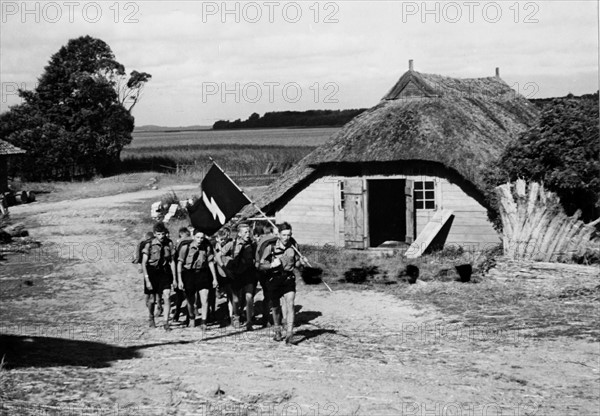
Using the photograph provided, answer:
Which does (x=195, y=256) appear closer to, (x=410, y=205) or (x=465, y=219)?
(x=410, y=205)

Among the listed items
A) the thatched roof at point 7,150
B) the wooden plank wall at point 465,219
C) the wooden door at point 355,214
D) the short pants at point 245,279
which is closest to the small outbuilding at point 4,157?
the thatched roof at point 7,150

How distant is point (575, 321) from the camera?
1182 cm

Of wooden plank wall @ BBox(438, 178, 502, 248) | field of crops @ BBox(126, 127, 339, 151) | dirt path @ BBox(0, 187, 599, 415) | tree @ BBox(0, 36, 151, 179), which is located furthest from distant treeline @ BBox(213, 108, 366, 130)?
dirt path @ BBox(0, 187, 599, 415)

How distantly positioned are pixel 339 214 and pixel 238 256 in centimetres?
859

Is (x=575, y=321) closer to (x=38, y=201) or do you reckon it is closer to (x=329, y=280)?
(x=329, y=280)

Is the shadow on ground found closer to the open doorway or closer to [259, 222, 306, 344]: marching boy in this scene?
[259, 222, 306, 344]: marching boy

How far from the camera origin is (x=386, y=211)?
23938mm

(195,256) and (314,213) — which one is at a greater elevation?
(314,213)

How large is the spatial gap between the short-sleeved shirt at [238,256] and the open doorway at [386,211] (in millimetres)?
11253

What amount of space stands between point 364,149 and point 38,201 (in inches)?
796

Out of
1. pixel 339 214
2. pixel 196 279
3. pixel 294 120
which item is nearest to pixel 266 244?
pixel 196 279

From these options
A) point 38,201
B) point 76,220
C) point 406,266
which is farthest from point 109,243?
point 38,201

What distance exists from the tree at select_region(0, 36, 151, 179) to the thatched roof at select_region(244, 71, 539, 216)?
23241 mm

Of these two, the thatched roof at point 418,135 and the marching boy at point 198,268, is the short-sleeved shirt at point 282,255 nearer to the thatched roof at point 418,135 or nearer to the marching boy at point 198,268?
the marching boy at point 198,268
